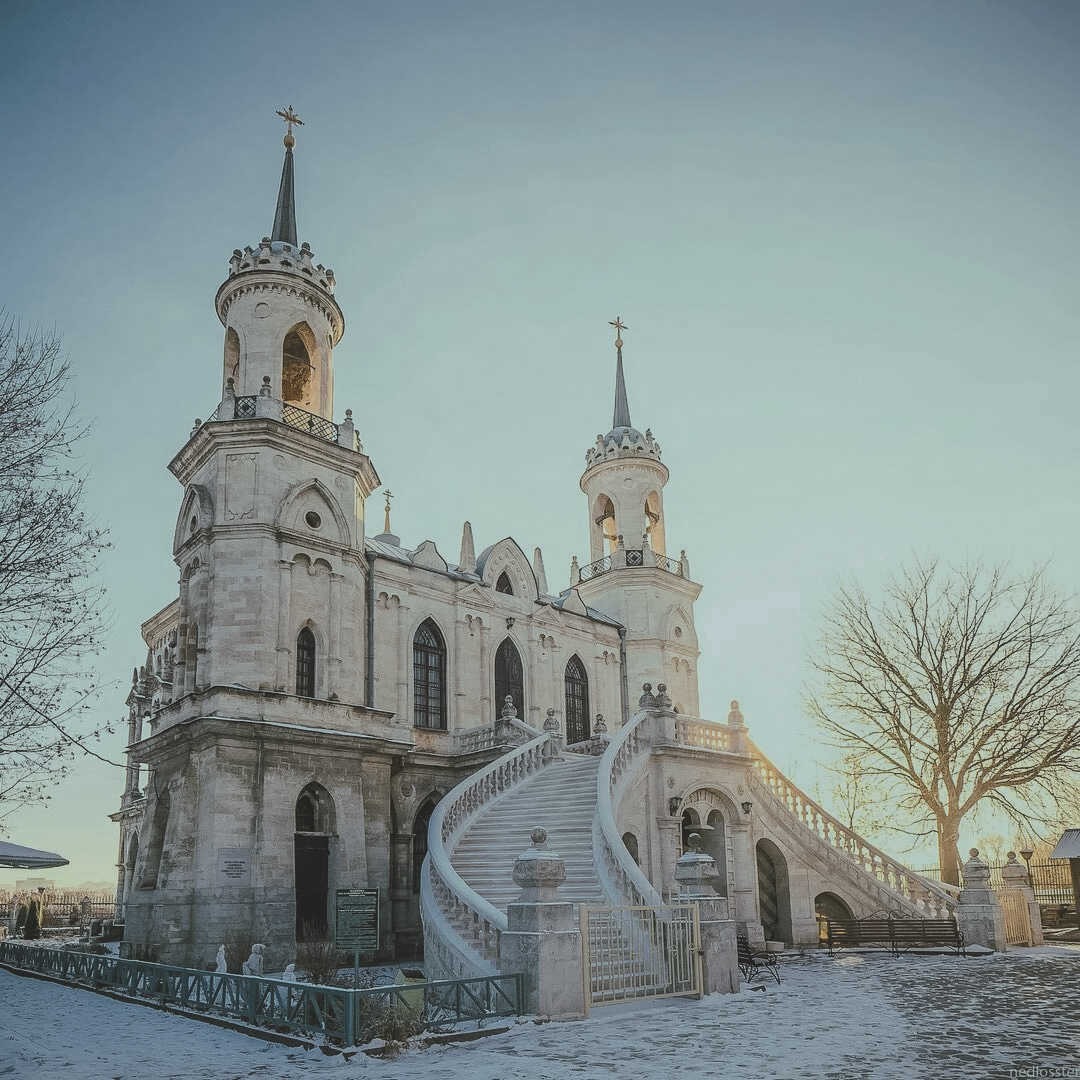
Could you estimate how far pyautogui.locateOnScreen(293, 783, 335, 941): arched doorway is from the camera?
22.6 m

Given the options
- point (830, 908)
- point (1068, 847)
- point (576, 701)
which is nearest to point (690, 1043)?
point (1068, 847)

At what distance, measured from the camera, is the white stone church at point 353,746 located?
20.8 meters

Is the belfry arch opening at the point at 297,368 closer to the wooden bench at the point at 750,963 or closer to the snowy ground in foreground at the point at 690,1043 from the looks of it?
the snowy ground in foreground at the point at 690,1043

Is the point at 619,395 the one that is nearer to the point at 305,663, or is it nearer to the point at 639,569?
the point at 639,569

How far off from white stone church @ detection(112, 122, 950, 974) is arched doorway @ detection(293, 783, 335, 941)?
0.17 feet

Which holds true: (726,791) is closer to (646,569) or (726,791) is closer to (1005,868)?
(1005,868)

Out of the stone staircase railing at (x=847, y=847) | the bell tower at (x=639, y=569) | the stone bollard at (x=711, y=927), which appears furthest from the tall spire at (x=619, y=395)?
the stone bollard at (x=711, y=927)

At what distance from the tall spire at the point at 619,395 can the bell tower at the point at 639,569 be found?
0.32 feet

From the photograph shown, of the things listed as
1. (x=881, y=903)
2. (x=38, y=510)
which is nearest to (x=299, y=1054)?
(x=38, y=510)

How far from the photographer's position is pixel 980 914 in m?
20.7

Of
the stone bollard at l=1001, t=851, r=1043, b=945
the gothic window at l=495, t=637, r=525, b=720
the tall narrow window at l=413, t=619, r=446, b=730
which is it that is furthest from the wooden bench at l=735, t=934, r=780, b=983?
the gothic window at l=495, t=637, r=525, b=720

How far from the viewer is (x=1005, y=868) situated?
2323 cm

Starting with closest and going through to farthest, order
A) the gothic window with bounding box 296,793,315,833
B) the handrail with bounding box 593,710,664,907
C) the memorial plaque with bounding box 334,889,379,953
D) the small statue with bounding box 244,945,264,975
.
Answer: the memorial plaque with bounding box 334,889,379,953
the small statue with bounding box 244,945,264,975
the handrail with bounding box 593,710,664,907
the gothic window with bounding box 296,793,315,833

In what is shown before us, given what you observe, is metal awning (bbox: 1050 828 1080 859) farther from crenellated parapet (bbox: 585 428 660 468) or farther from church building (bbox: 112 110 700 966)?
crenellated parapet (bbox: 585 428 660 468)
